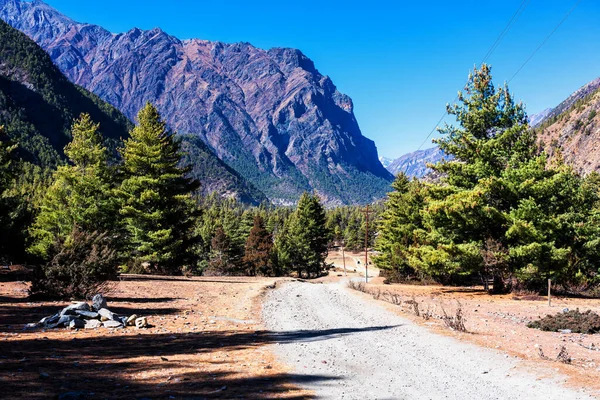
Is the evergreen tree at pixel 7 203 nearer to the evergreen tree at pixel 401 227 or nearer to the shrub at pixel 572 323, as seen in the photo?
the shrub at pixel 572 323

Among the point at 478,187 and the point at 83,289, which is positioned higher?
the point at 478,187

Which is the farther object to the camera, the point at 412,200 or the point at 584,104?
the point at 584,104

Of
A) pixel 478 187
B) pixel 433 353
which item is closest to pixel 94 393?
pixel 433 353

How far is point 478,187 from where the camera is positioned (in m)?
22.5

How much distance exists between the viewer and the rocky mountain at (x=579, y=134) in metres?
127

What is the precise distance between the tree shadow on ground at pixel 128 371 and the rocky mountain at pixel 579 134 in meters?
126

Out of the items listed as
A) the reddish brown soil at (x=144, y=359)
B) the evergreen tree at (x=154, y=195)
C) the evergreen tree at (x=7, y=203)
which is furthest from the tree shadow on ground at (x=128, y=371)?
the evergreen tree at (x=154, y=195)

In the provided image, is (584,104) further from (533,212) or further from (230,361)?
(230,361)

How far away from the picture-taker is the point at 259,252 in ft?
177

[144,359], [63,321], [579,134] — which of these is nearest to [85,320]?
[63,321]

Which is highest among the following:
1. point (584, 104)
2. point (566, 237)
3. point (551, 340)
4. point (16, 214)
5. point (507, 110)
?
point (584, 104)

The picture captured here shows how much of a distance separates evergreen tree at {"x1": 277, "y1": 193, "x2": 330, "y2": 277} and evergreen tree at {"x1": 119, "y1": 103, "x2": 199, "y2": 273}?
26600mm

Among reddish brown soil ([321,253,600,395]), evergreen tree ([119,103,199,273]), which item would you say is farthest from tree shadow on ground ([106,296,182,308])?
evergreen tree ([119,103,199,273])

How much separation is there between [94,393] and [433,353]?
649cm
